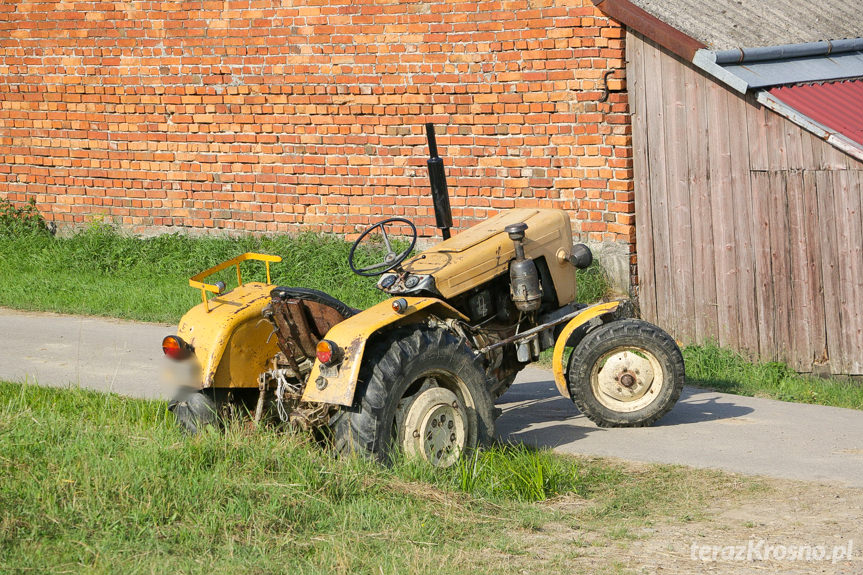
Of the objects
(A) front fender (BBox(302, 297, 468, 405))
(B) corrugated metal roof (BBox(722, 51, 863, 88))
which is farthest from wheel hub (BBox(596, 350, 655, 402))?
(B) corrugated metal roof (BBox(722, 51, 863, 88))

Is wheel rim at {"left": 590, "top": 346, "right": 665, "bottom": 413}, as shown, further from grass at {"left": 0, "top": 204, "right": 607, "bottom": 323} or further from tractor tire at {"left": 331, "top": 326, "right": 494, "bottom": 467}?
grass at {"left": 0, "top": 204, "right": 607, "bottom": 323}

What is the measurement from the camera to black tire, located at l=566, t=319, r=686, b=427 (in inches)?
272

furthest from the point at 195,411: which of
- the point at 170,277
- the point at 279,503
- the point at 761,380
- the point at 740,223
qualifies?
the point at 170,277

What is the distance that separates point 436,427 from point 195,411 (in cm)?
131

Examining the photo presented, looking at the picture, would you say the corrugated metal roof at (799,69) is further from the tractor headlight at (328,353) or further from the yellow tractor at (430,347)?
the tractor headlight at (328,353)

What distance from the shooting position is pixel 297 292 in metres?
6.32

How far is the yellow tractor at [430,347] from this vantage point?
19.0 feet

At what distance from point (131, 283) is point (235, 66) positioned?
257cm

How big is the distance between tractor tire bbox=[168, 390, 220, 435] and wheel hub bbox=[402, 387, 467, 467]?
1.10m

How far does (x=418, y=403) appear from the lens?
5.86 meters

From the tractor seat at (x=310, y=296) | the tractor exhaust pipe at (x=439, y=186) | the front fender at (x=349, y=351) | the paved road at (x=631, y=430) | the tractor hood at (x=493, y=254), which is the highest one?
the tractor exhaust pipe at (x=439, y=186)

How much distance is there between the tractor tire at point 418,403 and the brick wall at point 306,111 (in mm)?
4673

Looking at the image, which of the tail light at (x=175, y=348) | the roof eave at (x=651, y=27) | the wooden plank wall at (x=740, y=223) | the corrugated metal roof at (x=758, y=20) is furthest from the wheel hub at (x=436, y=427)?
the corrugated metal roof at (x=758, y=20)

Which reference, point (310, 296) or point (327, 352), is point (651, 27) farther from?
point (327, 352)
